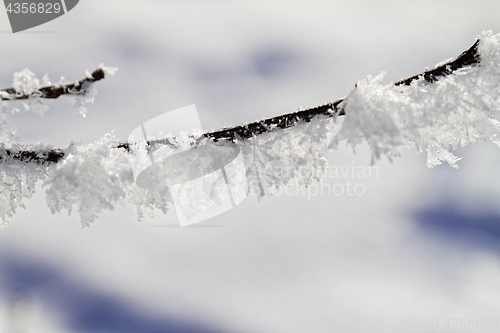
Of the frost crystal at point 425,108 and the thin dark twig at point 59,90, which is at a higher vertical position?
the thin dark twig at point 59,90

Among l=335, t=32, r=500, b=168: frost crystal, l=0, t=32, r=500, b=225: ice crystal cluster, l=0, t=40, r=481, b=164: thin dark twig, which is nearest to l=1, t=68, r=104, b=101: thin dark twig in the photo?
l=0, t=32, r=500, b=225: ice crystal cluster

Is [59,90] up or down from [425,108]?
up

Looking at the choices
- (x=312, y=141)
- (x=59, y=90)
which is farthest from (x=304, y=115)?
(x=59, y=90)

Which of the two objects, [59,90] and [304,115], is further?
[304,115]

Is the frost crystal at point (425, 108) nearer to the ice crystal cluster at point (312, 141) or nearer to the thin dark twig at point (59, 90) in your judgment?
the ice crystal cluster at point (312, 141)

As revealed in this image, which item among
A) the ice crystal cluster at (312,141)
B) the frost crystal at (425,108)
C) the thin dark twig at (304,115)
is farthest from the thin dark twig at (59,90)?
the frost crystal at (425,108)

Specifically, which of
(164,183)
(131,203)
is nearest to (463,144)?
(164,183)

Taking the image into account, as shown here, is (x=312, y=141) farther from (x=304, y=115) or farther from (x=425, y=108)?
(x=425, y=108)
